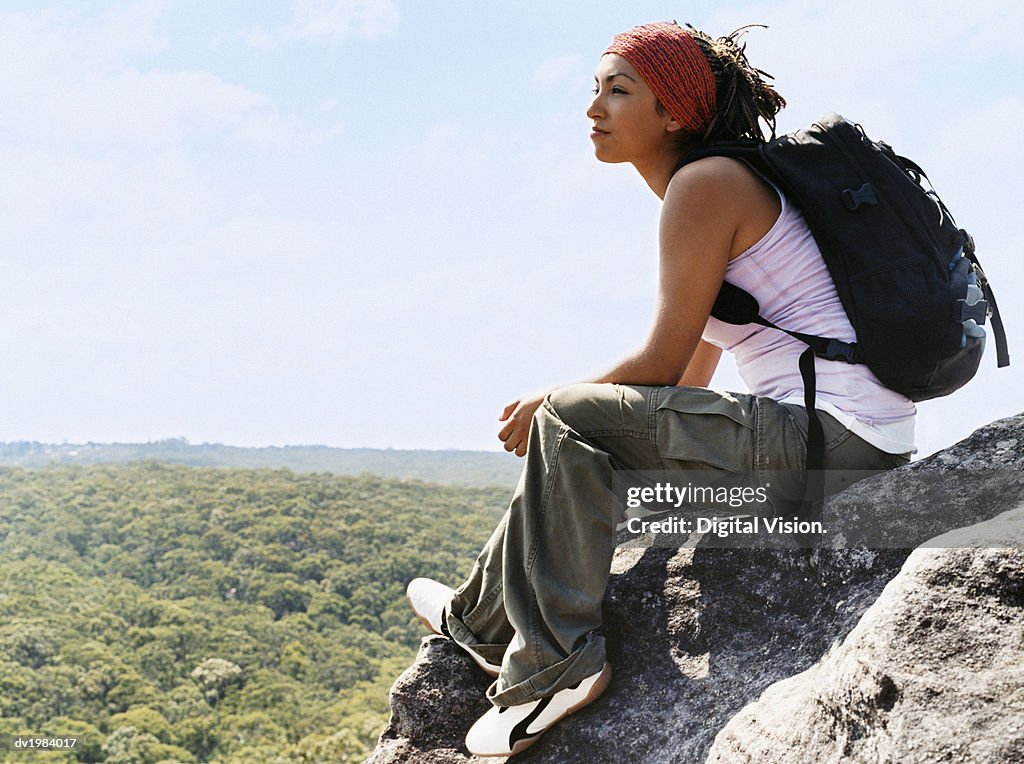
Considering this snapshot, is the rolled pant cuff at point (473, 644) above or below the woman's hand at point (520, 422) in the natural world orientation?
below

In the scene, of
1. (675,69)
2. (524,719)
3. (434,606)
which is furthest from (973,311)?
(434,606)

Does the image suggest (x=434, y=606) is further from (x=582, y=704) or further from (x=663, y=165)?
(x=663, y=165)

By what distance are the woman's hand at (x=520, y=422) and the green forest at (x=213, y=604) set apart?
33640 millimetres

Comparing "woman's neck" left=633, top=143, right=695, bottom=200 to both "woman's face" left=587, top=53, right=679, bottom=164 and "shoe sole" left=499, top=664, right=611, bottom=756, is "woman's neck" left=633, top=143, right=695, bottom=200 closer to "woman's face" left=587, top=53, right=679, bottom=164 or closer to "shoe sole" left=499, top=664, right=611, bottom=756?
"woman's face" left=587, top=53, right=679, bottom=164

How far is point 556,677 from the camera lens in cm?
293

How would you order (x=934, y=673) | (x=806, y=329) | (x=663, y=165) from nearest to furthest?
(x=934, y=673)
(x=806, y=329)
(x=663, y=165)

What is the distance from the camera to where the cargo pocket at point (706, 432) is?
9.46 ft

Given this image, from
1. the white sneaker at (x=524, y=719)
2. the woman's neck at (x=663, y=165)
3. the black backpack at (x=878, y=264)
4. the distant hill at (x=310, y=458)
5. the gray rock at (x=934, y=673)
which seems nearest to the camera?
the gray rock at (x=934, y=673)

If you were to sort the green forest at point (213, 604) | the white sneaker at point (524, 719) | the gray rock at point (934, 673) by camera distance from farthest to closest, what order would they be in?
the green forest at point (213, 604) → the white sneaker at point (524, 719) → the gray rock at point (934, 673)

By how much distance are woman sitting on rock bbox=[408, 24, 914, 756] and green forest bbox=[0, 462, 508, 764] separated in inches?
1323

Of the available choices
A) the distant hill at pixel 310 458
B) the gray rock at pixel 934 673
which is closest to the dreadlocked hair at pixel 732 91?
the gray rock at pixel 934 673

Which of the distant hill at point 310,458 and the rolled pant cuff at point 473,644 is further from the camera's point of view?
the distant hill at point 310,458

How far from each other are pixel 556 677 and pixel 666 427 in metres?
0.78

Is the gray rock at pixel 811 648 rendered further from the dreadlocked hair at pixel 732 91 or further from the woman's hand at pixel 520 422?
the dreadlocked hair at pixel 732 91
